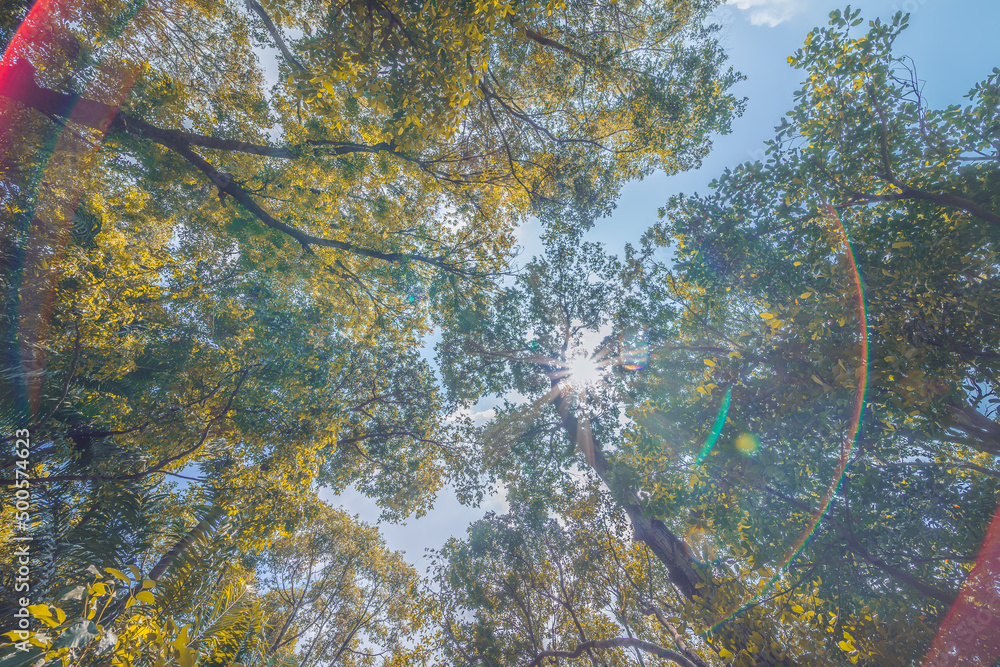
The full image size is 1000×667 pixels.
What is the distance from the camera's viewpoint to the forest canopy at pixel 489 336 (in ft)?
13.3

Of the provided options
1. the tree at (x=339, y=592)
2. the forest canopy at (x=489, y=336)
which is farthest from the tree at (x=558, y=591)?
the tree at (x=339, y=592)

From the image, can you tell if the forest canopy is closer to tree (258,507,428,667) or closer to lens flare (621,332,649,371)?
lens flare (621,332,649,371)

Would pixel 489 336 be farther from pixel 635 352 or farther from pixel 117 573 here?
pixel 117 573

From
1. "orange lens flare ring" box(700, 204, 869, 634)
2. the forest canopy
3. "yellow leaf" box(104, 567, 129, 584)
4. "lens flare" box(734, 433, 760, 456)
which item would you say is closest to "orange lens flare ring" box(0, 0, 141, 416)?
the forest canopy

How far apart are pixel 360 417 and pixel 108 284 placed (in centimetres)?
560

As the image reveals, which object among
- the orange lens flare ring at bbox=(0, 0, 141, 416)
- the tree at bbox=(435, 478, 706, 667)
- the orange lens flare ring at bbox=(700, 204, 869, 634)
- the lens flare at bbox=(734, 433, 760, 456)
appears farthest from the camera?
the tree at bbox=(435, 478, 706, 667)

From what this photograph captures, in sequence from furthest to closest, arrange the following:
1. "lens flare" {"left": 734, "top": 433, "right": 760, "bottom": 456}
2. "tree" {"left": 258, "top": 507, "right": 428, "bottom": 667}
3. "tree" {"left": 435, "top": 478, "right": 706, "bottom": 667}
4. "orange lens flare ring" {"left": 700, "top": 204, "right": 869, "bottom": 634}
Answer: "tree" {"left": 258, "top": 507, "right": 428, "bottom": 667}, "tree" {"left": 435, "top": 478, "right": 706, "bottom": 667}, "lens flare" {"left": 734, "top": 433, "right": 760, "bottom": 456}, "orange lens flare ring" {"left": 700, "top": 204, "right": 869, "bottom": 634}

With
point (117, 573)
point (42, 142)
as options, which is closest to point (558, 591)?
point (117, 573)

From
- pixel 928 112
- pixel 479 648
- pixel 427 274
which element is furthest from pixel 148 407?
pixel 928 112

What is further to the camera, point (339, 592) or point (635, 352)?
point (339, 592)

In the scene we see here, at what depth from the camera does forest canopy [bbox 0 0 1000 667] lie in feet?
13.3

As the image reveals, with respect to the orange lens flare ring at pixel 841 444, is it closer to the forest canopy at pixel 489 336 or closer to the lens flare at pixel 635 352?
the forest canopy at pixel 489 336

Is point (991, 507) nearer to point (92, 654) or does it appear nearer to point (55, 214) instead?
point (92, 654)

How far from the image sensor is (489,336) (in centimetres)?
1071
